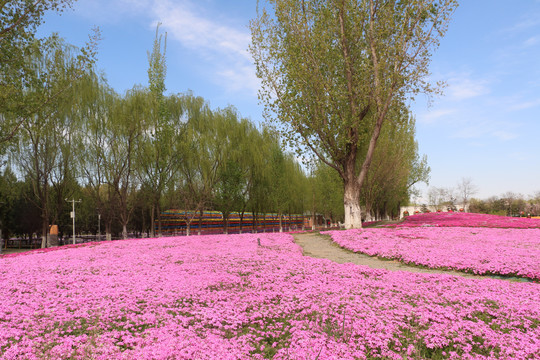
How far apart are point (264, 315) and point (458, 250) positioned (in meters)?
10.6

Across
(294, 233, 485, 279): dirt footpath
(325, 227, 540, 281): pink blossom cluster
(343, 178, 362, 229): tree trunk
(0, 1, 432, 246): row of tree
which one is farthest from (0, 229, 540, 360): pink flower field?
(0, 1, 432, 246): row of tree

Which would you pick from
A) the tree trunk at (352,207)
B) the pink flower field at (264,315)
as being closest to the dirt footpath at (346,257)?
the pink flower field at (264,315)

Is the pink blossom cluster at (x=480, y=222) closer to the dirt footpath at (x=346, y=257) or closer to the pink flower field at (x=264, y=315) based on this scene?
the dirt footpath at (x=346, y=257)

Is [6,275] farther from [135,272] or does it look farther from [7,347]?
[7,347]

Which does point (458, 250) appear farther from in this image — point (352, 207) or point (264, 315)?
point (264, 315)

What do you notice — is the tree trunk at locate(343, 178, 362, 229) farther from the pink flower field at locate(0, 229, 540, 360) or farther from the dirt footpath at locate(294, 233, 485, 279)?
the pink flower field at locate(0, 229, 540, 360)

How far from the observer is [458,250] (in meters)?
13.6

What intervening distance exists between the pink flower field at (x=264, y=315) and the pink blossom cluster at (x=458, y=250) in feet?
6.86

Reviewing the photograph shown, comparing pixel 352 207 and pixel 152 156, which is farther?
pixel 152 156

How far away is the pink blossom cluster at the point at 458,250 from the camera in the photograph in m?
10.9

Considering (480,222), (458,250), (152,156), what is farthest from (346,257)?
(152,156)

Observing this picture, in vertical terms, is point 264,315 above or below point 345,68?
below

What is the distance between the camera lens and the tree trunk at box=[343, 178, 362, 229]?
23703mm

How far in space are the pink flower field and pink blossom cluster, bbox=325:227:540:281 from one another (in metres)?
2.09
